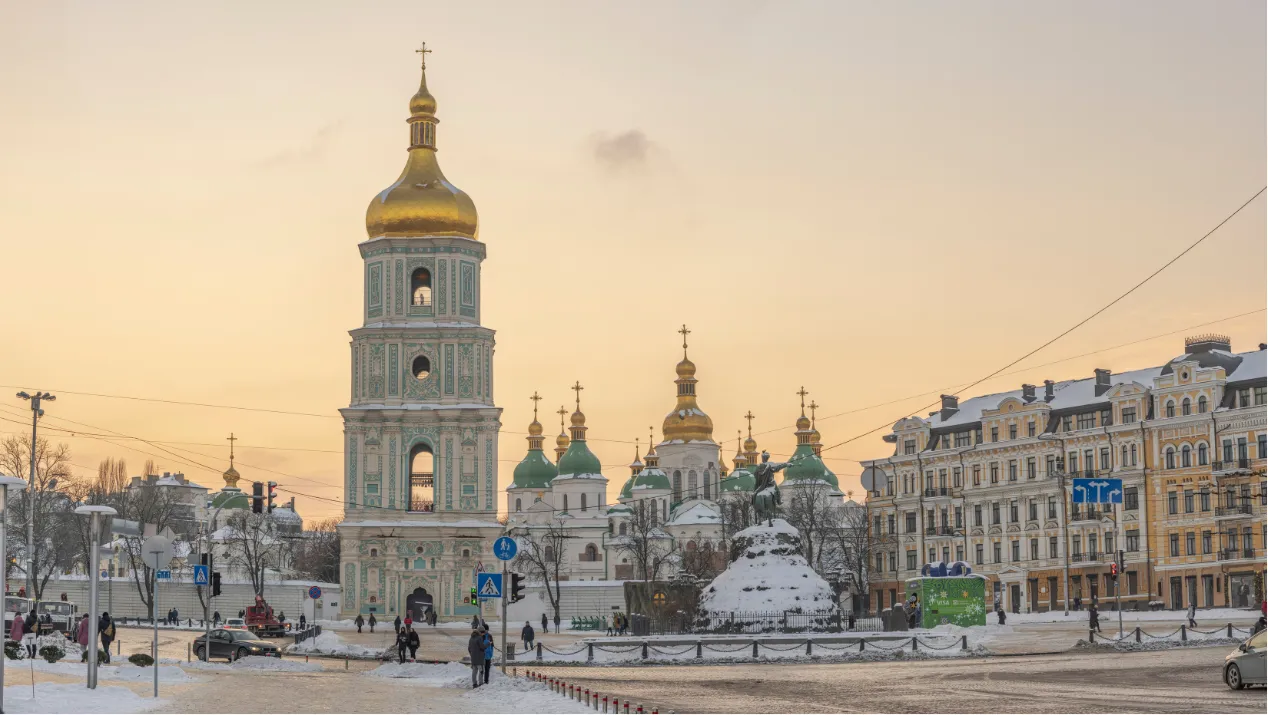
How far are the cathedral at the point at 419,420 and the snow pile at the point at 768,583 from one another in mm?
38234

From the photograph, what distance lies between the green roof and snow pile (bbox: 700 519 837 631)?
8421 cm

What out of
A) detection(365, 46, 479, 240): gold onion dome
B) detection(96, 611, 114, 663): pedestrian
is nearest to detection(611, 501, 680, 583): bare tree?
detection(365, 46, 479, 240): gold onion dome

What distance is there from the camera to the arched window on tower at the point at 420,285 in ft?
322

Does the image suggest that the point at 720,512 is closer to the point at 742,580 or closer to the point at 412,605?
the point at 412,605

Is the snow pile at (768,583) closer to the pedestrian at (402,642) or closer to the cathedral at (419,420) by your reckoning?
the pedestrian at (402,642)

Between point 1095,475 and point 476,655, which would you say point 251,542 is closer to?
point 1095,475

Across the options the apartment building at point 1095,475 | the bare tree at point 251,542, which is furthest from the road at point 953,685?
the bare tree at point 251,542

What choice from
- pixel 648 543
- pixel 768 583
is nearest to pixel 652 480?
pixel 648 543

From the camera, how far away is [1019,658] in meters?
45.0

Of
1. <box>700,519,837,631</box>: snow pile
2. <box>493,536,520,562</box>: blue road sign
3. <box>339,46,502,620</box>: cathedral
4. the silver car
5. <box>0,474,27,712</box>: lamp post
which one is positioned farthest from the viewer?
<box>339,46,502,620</box>: cathedral

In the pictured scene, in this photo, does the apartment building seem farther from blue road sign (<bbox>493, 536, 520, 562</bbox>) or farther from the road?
blue road sign (<bbox>493, 536, 520, 562</bbox>)

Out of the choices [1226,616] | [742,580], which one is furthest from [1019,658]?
[1226,616]

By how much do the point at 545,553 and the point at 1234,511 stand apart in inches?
2385

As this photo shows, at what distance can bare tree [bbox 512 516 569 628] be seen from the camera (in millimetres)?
100812
